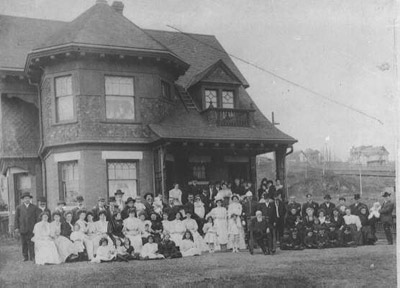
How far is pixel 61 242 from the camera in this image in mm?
11711

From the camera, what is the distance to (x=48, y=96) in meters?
15.6

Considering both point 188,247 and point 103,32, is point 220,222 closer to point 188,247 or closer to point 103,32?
point 188,247

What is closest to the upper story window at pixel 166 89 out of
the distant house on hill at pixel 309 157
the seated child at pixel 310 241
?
the seated child at pixel 310 241

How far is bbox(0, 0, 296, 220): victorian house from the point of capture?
15.0 meters

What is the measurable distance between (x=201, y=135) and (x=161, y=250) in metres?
5.05

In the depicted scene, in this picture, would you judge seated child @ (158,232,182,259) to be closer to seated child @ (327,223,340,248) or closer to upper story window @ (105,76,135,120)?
seated child @ (327,223,340,248)

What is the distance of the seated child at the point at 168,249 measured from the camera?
1212cm

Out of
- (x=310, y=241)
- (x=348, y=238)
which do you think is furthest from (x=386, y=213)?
(x=310, y=241)

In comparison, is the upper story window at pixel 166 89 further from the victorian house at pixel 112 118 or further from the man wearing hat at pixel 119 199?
the man wearing hat at pixel 119 199

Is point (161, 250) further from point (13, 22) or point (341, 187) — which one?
point (341, 187)

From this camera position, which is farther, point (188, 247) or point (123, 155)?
point (123, 155)

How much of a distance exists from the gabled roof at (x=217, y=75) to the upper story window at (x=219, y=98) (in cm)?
46

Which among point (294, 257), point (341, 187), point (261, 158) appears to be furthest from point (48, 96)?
point (261, 158)

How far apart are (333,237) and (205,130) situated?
563 centimetres
